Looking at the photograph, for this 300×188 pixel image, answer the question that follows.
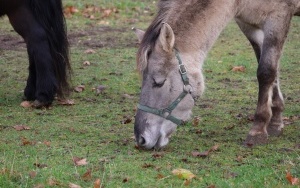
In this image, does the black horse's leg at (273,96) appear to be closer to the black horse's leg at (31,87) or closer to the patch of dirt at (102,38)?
the black horse's leg at (31,87)

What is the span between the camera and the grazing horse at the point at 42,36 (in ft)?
28.7

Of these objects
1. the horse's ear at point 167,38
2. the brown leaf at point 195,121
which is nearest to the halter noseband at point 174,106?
the horse's ear at point 167,38

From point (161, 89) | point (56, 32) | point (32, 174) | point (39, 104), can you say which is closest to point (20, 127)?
point (39, 104)

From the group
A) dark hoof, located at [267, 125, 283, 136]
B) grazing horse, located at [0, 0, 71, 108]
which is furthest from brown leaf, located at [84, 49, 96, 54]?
dark hoof, located at [267, 125, 283, 136]

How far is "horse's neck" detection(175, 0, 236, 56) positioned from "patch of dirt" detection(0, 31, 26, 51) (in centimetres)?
628

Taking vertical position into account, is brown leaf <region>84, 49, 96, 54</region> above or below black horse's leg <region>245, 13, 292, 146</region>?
below

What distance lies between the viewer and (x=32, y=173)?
5742 mm

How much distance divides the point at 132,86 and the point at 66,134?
2580 millimetres

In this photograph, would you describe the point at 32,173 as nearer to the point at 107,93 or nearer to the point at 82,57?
the point at 107,93

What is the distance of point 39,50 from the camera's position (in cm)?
878

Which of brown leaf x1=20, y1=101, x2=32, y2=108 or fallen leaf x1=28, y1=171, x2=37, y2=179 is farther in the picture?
brown leaf x1=20, y1=101, x2=32, y2=108

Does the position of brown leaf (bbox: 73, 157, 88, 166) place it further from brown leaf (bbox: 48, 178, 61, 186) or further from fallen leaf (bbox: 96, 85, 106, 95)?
fallen leaf (bbox: 96, 85, 106, 95)

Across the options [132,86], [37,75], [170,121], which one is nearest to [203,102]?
[132,86]

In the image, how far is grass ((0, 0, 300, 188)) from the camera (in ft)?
19.1
